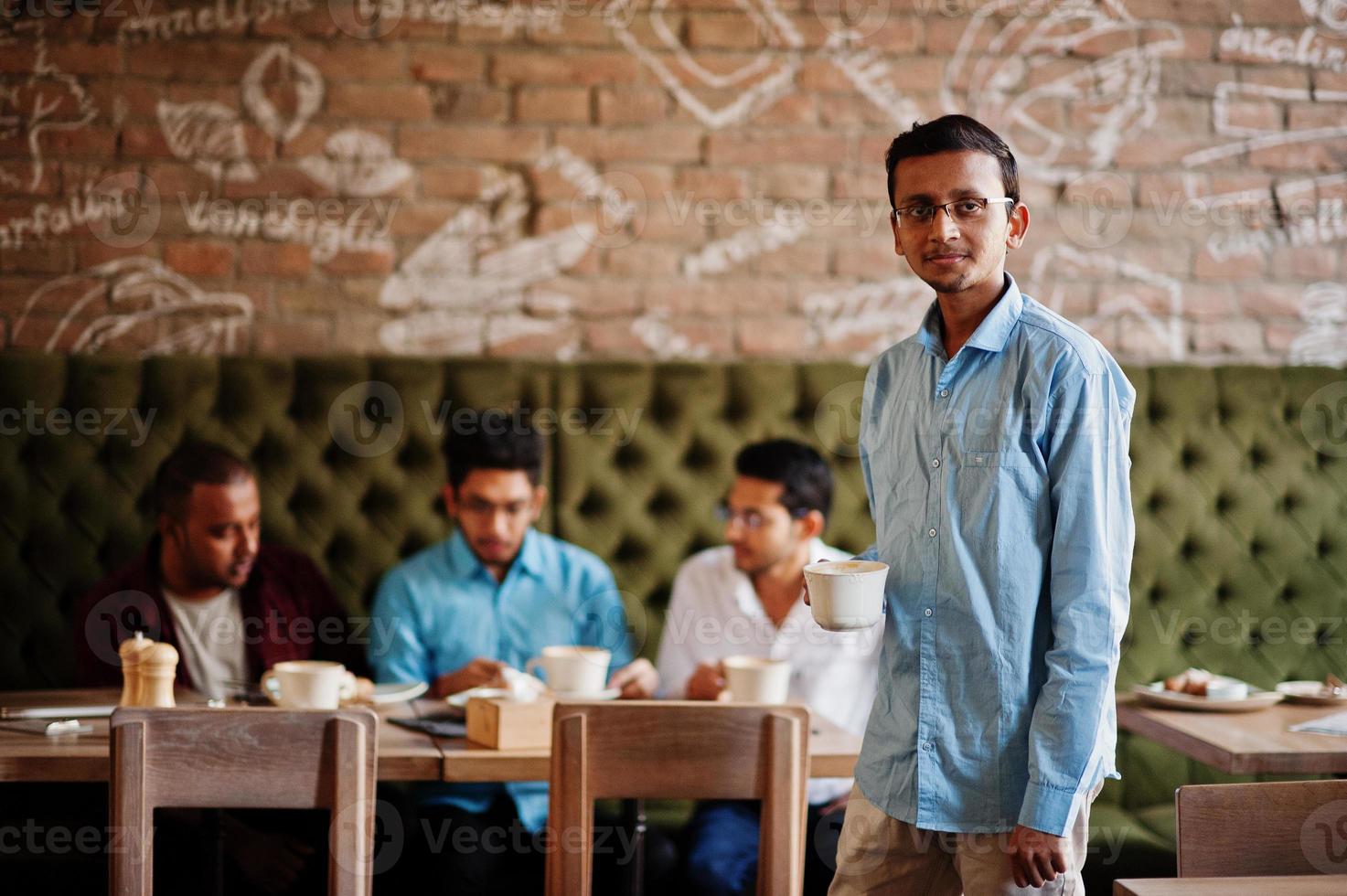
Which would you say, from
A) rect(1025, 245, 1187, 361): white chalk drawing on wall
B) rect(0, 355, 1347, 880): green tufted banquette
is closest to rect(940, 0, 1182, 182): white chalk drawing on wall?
rect(1025, 245, 1187, 361): white chalk drawing on wall

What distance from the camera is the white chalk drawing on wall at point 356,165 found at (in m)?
3.21

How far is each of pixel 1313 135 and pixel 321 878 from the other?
10.0 feet

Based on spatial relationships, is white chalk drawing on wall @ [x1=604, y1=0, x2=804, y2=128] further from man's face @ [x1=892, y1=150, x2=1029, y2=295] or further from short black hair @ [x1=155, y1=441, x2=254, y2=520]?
man's face @ [x1=892, y1=150, x2=1029, y2=295]

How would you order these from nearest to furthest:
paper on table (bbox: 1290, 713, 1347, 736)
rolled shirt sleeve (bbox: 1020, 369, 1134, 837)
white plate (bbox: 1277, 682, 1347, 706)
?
rolled shirt sleeve (bbox: 1020, 369, 1134, 837) < paper on table (bbox: 1290, 713, 1347, 736) < white plate (bbox: 1277, 682, 1347, 706)

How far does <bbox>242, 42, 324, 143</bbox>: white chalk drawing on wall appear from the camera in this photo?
3.20 metres

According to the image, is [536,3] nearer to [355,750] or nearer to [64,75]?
[64,75]

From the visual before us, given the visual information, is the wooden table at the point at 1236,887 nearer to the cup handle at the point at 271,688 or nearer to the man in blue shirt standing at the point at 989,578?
the man in blue shirt standing at the point at 989,578

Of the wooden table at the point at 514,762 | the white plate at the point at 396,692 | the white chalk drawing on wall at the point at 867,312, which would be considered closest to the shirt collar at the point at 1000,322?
the wooden table at the point at 514,762

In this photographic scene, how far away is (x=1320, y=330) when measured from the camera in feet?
11.4

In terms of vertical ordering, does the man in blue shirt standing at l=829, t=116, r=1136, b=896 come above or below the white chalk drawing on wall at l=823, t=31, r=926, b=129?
below

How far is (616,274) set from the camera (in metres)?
3.29

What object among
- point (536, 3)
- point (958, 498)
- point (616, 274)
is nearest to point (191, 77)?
point (536, 3)

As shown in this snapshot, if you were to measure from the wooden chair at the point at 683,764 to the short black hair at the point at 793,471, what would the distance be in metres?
1.28

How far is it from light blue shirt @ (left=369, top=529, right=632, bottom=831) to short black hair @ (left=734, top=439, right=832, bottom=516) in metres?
0.45
